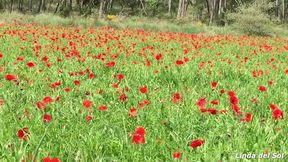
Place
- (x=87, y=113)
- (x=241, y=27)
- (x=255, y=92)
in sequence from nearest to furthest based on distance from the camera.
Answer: (x=87, y=113) < (x=255, y=92) < (x=241, y=27)

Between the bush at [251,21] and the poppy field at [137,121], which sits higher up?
the bush at [251,21]

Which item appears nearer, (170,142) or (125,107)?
(170,142)

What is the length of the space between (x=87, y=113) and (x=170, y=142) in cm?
104

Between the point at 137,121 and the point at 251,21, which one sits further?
the point at 251,21

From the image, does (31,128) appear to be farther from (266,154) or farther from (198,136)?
(266,154)

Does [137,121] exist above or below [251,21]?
below

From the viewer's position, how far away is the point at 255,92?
5.16 metres

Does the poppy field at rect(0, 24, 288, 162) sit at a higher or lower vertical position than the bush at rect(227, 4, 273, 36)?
lower

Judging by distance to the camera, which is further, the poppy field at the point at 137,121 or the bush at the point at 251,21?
the bush at the point at 251,21

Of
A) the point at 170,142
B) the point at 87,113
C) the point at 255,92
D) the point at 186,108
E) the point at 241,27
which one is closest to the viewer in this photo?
the point at 170,142

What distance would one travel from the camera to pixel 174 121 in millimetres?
3531

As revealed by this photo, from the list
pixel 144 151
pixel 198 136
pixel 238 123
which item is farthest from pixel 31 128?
pixel 238 123

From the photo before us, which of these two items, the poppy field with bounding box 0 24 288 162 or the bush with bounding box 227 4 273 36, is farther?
the bush with bounding box 227 4 273 36

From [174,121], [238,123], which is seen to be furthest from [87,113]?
[238,123]
